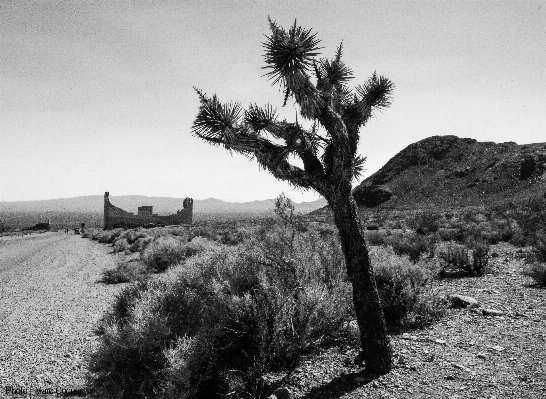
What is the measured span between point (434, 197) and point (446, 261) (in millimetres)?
47805

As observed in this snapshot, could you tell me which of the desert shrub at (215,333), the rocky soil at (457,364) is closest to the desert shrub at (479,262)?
the rocky soil at (457,364)

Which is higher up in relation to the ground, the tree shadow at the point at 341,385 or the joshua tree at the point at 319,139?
the joshua tree at the point at 319,139

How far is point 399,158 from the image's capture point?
73562 millimetres

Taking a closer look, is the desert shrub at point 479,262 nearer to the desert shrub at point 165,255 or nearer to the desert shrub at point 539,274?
the desert shrub at point 539,274

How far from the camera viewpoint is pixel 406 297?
20.0ft

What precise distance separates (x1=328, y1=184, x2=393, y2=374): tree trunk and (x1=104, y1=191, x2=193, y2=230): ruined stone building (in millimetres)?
34680

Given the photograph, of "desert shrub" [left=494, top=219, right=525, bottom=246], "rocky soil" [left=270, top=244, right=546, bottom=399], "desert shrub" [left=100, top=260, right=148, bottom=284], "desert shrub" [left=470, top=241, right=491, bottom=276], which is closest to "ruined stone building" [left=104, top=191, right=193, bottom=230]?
"desert shrub" [left=100, top=260, right=148, bottom=284]

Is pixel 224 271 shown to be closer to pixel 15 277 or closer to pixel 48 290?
pixel 48 290

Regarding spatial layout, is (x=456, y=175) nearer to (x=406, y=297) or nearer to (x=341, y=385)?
(x=406, y=297)

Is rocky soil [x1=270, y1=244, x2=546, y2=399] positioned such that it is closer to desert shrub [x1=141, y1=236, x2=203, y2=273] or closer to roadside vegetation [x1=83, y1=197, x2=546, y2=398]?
roadside vegetation [x1=83, y1=197, x2=546, y2=398]

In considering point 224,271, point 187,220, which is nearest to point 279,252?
point 224,271

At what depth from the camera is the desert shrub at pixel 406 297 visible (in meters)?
5.98

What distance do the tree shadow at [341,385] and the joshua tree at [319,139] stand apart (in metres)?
0.17

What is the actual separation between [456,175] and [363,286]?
61.1 metres
